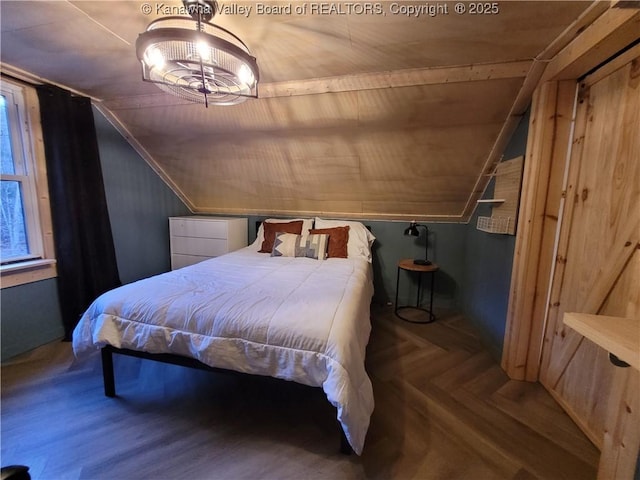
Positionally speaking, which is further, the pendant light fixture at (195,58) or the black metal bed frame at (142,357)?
the black metal bed frame at (142,357)

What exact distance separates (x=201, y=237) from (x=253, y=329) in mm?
2358

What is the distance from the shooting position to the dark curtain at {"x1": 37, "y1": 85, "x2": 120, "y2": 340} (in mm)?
2201

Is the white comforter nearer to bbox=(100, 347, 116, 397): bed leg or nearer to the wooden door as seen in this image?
bbox=(100, 347, 116, 397): bed leg

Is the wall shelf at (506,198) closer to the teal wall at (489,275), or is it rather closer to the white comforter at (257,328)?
the teal wall at (489,275)

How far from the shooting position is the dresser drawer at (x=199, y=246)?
3311mm

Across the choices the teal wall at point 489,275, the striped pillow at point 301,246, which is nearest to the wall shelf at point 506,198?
the teal wall at point 489,275

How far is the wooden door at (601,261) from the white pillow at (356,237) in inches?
60.9

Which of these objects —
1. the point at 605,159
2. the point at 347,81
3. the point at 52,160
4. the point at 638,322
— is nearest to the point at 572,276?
the point at 605,159

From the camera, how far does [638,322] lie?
89 centimetres

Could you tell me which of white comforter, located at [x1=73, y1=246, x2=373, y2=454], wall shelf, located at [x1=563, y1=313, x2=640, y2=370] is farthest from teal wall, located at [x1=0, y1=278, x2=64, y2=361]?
wall shelf, located at [x1=563, y1=313, x2=640, y2=370]

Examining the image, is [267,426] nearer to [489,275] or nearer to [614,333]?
[614,333]

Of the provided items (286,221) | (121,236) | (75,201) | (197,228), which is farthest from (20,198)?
(286,221)

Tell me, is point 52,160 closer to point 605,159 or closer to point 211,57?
point 211,57

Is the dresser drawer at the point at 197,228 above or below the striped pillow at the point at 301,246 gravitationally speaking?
above
